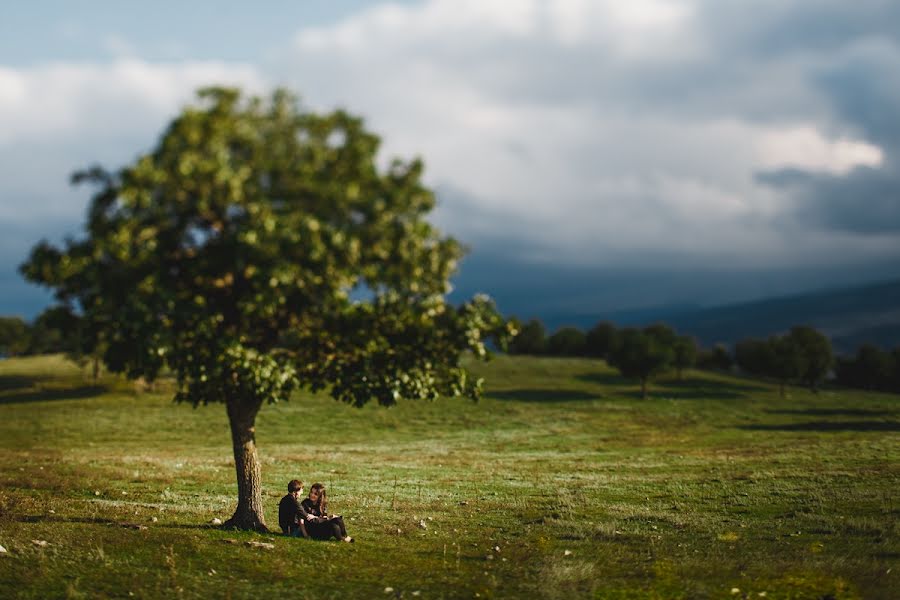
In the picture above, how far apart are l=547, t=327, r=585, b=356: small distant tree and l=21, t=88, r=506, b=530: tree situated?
17001 cm

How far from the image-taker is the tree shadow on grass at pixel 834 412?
305 feet

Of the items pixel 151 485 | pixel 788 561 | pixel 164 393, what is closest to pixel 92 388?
pixel 164 393

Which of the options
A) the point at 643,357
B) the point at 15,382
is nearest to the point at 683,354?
the point at 643,357

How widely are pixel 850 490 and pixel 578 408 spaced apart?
6292cm

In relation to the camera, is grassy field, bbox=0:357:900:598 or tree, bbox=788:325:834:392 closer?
grassy field, bbox=0:357:900:598

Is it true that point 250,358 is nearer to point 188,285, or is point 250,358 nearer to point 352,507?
point 188,285

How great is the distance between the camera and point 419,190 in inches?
791

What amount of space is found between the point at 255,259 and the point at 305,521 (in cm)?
955

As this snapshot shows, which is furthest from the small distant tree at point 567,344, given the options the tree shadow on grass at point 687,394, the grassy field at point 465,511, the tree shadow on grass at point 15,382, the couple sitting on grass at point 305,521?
the couple sitting on grass at point 305,521

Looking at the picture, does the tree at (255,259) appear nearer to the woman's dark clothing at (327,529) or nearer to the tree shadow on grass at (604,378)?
the woman's dark clothing at (327,529)

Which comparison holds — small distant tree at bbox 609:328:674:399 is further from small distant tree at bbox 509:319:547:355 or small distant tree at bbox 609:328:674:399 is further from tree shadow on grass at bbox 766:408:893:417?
small distant tree at bbox 509:319:547:355

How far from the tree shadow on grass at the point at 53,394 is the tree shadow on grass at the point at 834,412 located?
9240 cm

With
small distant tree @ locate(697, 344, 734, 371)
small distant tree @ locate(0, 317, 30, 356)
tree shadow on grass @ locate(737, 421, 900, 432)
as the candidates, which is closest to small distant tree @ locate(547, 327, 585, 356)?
small distant tree @ locate(697, 344, 734, 371)

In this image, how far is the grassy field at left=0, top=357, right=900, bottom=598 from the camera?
1819 cm
